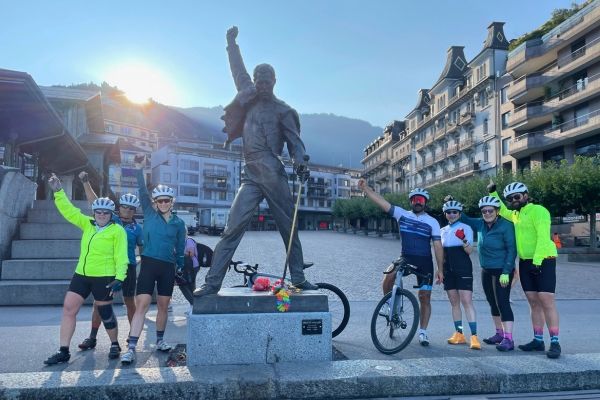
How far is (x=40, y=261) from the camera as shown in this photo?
9.31m

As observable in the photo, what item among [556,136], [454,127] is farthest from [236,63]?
[454,127]

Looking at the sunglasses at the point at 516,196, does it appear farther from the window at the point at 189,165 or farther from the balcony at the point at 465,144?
the window at the point at 189,165

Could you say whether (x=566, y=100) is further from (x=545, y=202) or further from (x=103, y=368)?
(x=103, y=368)

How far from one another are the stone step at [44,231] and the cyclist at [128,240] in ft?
17.4

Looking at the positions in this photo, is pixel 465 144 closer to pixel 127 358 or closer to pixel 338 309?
pixel 338 309

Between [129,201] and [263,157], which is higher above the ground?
[263,157]

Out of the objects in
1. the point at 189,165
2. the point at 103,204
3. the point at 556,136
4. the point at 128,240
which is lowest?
the point at 128,240

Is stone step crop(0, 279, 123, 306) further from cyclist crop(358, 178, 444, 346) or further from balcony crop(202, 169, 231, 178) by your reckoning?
balcony crop(202, 169, 231, 178)

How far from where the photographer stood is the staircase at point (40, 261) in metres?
8.70

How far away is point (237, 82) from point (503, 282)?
401 cm

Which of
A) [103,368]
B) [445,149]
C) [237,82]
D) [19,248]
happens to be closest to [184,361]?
[103,368]

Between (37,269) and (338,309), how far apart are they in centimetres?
634

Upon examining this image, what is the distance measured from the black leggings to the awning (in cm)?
1026

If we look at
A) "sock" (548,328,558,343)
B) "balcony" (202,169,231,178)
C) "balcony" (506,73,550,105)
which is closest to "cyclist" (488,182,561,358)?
"sock" (548,328,558,343)
